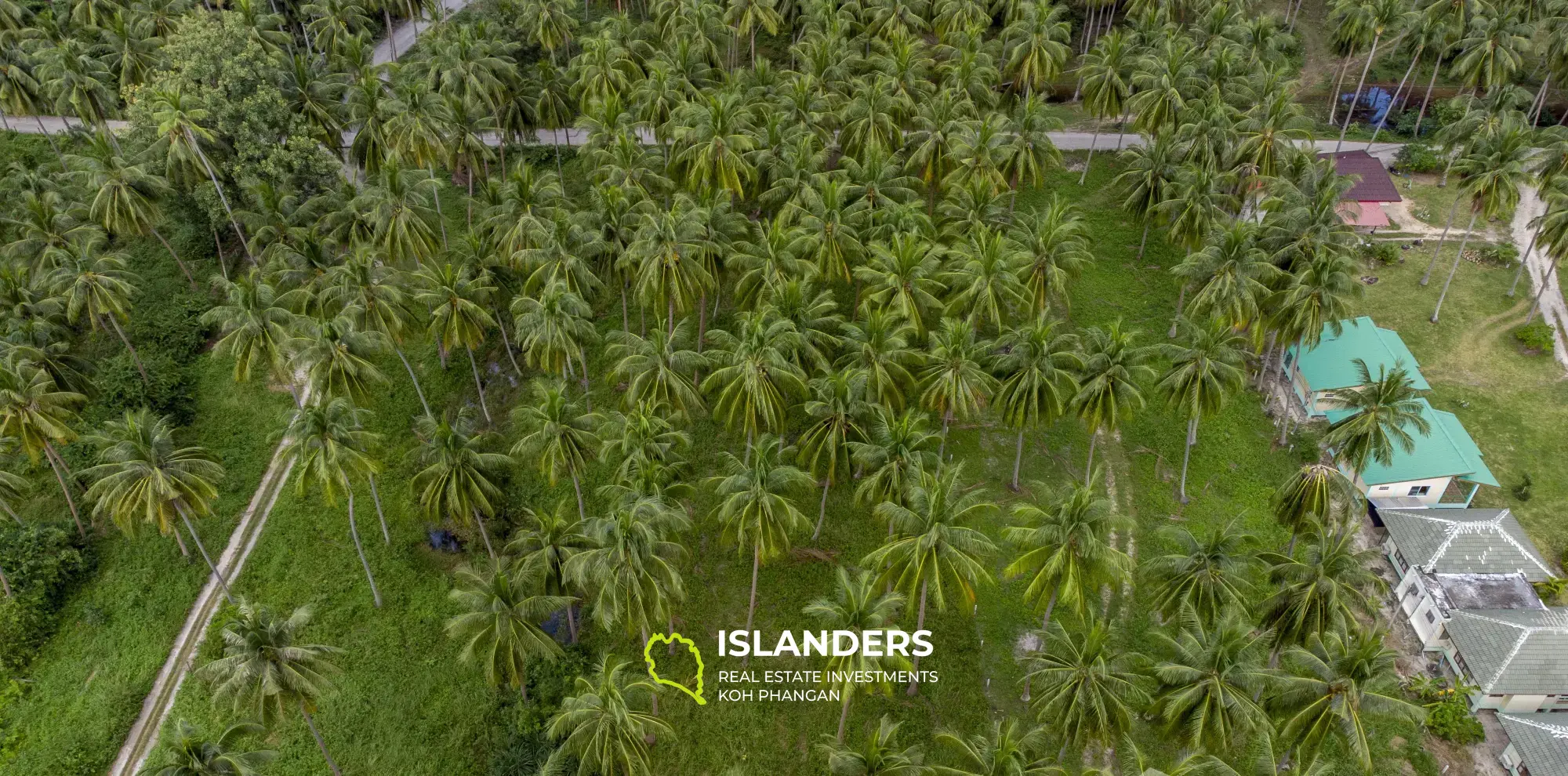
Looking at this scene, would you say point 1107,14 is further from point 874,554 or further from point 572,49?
point 874,554

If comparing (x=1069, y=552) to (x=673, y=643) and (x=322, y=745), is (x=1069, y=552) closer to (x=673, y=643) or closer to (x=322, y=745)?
(x=673, y=643)

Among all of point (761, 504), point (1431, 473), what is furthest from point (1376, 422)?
point (761, 504)

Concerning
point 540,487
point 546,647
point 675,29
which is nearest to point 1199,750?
point 546,647

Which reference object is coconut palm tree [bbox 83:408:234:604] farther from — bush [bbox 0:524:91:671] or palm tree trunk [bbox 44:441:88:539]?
bush [bbox 0:524:91:671]

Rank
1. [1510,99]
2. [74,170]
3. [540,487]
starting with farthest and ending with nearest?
[1510,99] → [74,170] → [540,487]

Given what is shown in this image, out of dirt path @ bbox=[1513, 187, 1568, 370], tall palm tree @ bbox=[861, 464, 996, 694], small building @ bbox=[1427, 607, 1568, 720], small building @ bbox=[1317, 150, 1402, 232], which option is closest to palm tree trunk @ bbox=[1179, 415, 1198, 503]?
small building @ bbox=[1427, 607, 1568, 720]

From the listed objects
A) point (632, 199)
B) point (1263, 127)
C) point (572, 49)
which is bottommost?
point (632, 199)

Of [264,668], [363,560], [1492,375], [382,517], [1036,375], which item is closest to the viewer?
[264,668]

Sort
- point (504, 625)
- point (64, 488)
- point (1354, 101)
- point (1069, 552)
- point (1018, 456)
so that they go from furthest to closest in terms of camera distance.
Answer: point (1354, 101) → point (1018, 456) → point (64, 488) → point (504, 625) → point (1069, 552)
